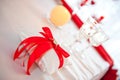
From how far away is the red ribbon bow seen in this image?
78cm

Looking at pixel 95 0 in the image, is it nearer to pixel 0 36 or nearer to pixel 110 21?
pixel 110 21

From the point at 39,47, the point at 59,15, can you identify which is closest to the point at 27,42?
the point at 39,47

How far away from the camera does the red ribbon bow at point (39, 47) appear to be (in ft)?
2.56

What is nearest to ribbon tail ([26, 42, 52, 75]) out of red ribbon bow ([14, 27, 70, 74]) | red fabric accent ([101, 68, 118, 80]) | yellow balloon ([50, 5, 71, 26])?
red ribbon bow ([14, 27, 70, 74])

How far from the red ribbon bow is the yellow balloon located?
0.38ft

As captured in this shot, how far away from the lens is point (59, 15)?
0.91 metres

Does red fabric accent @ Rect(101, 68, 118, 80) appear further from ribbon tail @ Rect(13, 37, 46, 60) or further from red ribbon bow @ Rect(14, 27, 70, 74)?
ribbon tail @ Rect(13, 37, 46, 60)

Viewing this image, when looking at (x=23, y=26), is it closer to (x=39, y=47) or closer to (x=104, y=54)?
(x=39, y=47)

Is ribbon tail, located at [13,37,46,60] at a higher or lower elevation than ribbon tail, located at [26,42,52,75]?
higher

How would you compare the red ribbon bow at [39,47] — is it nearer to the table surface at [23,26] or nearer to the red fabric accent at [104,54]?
the table surface at [23,26]

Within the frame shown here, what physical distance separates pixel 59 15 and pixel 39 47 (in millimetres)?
191

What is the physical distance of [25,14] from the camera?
3.19 feet

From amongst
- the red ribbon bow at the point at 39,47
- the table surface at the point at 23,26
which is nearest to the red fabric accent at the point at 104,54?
the table surface at the point at 23,26

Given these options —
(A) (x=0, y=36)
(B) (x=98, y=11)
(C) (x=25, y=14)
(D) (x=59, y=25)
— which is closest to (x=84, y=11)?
(B) (x=98, y=11)
